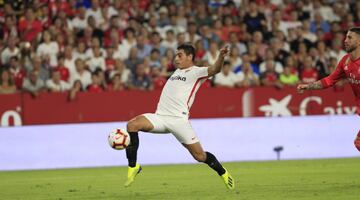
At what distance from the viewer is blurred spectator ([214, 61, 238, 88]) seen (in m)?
19.9

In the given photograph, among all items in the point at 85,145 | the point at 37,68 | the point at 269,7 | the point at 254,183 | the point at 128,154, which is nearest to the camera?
the point at 128,154

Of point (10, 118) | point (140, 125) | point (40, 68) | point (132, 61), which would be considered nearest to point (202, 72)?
point (140, 125)

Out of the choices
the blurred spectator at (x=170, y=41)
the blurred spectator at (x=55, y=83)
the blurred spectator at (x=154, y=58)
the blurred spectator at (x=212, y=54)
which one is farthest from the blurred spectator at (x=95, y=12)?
the blurred spectator at (x=212, y=54)

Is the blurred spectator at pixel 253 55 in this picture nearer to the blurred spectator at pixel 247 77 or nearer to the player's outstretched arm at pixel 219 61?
the blurred spectator at pixel 247 77

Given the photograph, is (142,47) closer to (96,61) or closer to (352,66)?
(96,61)

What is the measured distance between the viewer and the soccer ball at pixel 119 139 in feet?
36.1

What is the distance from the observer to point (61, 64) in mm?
19547

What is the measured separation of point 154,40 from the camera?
20.8 metres

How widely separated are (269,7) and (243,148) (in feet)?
21.2

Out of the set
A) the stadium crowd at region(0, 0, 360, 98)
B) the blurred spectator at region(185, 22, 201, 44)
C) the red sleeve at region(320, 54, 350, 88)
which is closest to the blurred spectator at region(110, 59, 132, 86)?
the stadium crowd at region(0, 0, 360, 98)

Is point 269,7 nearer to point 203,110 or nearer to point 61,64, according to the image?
point 203,110

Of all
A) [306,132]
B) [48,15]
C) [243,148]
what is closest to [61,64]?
[48,15]

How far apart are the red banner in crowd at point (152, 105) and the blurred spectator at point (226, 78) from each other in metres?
0.47

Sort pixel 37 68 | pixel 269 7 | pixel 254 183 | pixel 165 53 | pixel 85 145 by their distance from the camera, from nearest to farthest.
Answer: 1. pixel 254 183
2. pixel 85 145
3. pixel 37 68
4. pixel 165 53
5. pixel 269 7
